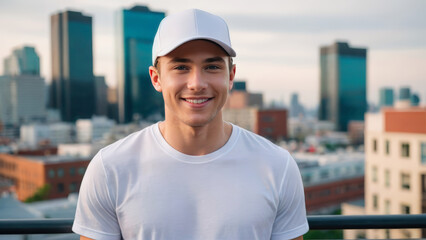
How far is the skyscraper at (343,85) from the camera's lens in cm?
8688

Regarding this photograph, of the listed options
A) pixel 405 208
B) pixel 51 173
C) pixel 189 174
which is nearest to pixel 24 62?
pixel 51 173

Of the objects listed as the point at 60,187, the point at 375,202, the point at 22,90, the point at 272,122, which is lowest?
the point at 60,187

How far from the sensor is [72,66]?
242 feet

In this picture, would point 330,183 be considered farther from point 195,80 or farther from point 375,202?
point 195,80

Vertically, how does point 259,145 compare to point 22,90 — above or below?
below

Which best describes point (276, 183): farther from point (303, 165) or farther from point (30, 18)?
point (30, 18)

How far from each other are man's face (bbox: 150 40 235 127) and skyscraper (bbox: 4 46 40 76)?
88.7 m

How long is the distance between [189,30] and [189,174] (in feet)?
1.05

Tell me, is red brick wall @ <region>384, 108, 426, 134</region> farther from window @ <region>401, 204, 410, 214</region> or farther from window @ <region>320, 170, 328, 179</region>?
window @ <region>320, 170, 328, 179</region>

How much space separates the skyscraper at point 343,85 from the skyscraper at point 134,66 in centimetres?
3480

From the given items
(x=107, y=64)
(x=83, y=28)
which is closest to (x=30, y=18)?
(x=83, y=28)

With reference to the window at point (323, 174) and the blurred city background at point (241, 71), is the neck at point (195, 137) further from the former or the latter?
the blurred city background at point (241, 71)

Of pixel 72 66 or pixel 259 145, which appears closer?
pixel 259 145

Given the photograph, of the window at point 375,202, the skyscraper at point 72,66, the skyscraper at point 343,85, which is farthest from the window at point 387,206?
the skyscraper at point 343,85
